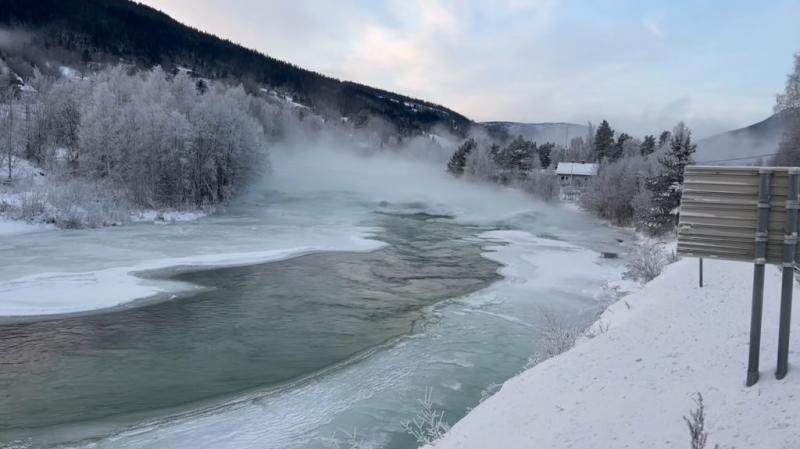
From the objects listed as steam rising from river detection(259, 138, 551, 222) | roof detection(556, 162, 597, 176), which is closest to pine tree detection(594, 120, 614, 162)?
roof detection(556, 162, 597, 176)

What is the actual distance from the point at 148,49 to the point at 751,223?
151 meters

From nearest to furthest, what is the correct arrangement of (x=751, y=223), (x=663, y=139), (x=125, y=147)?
(x=751, y=223) < (x=125, y=147) < (x=663, y=139)

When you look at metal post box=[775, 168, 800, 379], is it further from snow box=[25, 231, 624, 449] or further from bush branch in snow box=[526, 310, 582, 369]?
snow box=[25, 231, 624, 449]

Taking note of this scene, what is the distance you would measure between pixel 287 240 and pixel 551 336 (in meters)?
24.6

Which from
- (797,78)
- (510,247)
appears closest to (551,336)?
(510,247)

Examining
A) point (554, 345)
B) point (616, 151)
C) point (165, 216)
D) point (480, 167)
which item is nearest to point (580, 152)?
point (616, 151)

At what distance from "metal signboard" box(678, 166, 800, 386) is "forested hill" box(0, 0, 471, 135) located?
12309cm

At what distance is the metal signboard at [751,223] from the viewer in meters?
5.98

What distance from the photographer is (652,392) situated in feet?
22.9

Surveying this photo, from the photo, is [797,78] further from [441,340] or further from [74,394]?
[74,394]

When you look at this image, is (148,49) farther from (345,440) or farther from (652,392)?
(652,392)

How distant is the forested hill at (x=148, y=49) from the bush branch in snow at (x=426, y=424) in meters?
119

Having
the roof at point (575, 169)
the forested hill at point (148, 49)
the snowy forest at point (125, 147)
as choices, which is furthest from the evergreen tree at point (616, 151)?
the forested hill at point (148, 49)

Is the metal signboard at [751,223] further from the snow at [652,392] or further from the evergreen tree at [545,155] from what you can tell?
the evergreen tree at [545,155]
